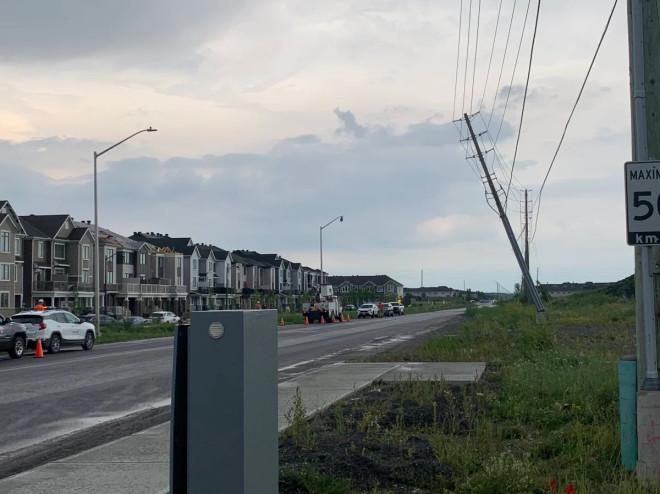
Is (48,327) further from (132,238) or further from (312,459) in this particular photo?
(132,238)

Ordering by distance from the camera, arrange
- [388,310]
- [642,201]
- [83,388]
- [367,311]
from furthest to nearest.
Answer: [388,310] < [367,311] < [83,388] < [642,201]

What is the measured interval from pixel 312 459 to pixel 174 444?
149 inches

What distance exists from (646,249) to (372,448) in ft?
10.5

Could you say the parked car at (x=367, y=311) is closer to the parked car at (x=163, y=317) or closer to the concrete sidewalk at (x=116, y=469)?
the parked car at (x=163, y=317)

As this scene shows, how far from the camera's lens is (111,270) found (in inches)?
3671

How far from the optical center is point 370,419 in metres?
10.1

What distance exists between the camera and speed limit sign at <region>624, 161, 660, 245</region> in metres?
7.20

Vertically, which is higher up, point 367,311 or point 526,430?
point 526,430

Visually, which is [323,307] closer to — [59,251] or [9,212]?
[9,212]

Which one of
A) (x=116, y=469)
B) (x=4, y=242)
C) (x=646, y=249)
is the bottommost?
(x=116, y=469)

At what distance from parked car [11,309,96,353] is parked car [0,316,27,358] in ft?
2.50

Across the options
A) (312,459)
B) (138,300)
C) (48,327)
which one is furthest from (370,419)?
(138,300)

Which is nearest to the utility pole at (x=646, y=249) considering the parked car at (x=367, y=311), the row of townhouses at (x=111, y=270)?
the row of townhouses at (x=111, y=270)

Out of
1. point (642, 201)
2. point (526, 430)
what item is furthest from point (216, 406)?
point (526, 430)
